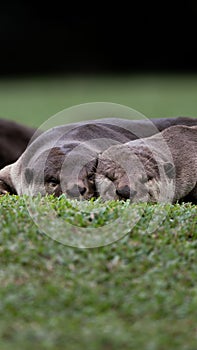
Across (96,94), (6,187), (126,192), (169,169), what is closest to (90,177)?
(126,192)

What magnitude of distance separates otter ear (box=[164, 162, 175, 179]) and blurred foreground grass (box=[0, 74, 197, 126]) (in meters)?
6.87

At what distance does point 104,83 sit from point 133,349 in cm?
1697

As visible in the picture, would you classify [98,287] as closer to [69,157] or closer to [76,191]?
[76,191]

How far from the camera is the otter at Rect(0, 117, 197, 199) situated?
225 inches

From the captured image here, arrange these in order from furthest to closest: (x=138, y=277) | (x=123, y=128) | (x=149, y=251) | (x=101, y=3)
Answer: (x=101, y=3), (x=123, y=128), (x=149, y=251), (x=138, y=277)

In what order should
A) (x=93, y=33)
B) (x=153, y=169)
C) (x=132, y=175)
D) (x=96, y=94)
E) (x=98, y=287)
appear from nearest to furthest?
1. (x=98, y=287)
2. (x=132, y=175)
3. (x=153, y=169)
4. (x=96, y=94)
5. (x=93, y=33)

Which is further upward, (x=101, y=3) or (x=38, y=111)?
(x=101, y=3)

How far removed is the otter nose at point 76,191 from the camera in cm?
552

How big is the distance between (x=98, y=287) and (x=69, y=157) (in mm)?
2229

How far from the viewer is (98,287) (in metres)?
3.78

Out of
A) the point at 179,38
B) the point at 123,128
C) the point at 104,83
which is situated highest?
the point at 123,128

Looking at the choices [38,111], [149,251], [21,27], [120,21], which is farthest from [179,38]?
[149,251]

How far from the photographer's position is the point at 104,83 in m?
19.8

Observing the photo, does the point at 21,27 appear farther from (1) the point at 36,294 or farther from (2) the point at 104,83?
(1) the point at 36,294
